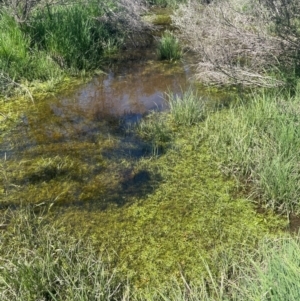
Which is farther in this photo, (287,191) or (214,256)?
(287,191)

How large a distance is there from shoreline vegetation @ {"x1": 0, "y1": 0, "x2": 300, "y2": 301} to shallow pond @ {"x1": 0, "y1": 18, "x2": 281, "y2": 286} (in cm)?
1

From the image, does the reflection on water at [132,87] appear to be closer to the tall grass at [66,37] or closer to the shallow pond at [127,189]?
the shallow pond at [127,189]

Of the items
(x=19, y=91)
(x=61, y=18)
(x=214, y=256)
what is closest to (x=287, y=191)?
(x=214, y=256)

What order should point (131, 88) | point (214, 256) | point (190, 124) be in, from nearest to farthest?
point (214, 256), point (190, 124), point (131, 88)

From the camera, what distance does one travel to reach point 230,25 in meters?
4.64

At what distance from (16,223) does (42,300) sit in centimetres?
83

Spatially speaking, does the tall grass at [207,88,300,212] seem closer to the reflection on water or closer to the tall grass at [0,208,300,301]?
the tall grass at [0,208,300,301]

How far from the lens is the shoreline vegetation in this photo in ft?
6.66

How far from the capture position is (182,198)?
3.00 m

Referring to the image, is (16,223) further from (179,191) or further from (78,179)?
(179,191)

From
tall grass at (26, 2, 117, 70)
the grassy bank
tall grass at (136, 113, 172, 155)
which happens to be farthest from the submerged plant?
tall grass at (136, 113, 172, 155)

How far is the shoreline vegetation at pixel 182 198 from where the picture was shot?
203 centimetres

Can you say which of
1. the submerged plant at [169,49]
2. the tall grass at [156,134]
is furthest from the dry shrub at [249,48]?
the submerged plant at [169,49]

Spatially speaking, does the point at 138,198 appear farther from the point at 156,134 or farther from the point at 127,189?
the point at 156,134
